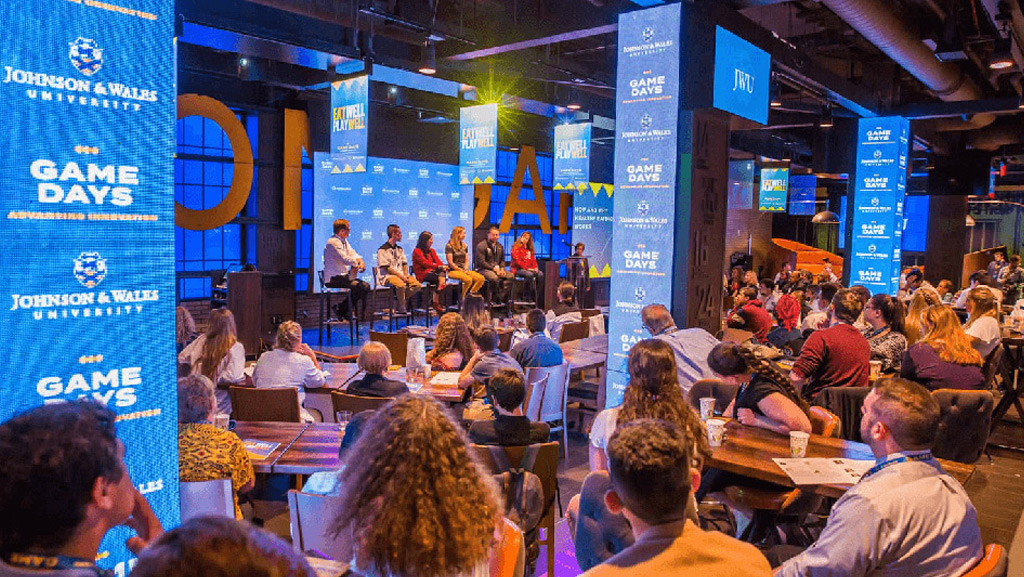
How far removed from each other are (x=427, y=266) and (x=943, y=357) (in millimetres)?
8106

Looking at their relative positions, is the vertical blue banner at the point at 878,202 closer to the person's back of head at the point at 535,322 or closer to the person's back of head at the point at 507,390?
the person's back of head at the point at 535,322

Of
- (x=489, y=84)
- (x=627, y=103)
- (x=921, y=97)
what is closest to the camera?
(x=627, y=103)

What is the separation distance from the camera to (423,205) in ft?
47.8

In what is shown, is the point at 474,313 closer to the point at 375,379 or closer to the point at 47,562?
the point at 375,379

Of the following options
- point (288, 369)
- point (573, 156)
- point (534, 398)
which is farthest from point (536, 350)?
point (573, 156)

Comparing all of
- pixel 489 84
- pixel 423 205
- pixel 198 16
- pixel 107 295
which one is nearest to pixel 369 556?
pixel 107 295

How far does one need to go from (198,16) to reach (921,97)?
43.8 ft

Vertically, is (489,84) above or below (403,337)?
above

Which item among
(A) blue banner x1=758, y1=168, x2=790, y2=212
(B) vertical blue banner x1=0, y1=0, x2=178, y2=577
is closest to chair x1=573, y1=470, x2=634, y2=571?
(B) vertical blue banner x1=0, y1=0, x2=178, y2=577

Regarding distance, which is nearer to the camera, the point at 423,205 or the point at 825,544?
the point at 825,544

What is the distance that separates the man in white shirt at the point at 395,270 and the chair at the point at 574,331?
3.59 m

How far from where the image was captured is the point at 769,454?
3492 mm

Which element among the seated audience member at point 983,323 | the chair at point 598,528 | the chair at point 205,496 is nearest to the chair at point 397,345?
the chair at point 205,496

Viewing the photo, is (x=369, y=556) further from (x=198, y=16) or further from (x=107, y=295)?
(x=198, y=16)
